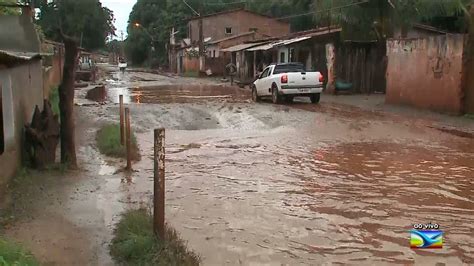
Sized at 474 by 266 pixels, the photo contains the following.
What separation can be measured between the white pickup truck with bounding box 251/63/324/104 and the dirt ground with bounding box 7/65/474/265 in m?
6.81

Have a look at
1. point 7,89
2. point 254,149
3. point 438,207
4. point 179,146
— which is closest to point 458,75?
point 254,149

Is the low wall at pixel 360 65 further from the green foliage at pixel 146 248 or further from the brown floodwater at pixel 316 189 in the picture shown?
the green foliage at pixel 146 248

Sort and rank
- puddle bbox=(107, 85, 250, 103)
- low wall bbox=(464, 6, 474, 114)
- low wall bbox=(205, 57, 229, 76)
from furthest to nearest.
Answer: low wall bbox=(205, 57, 229, 76)
puddle bbox=(107, 85, 250, 103)
low wall bbox=(464, 6, 474, 114)

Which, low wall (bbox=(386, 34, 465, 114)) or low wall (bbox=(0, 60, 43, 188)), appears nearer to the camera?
low wall (bbox=(0, 60, 43, 188))

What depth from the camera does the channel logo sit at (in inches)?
237

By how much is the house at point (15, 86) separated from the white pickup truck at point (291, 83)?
1112 cm

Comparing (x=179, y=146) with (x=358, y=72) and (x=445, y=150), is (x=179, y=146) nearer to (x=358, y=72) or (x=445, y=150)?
(x=445, y=150)

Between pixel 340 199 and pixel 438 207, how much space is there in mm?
1333

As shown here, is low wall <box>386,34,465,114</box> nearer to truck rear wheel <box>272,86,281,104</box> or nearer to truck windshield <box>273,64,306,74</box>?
truck windshield <box>273,64,306,74</box>

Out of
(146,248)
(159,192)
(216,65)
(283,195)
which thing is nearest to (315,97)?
(283,195)

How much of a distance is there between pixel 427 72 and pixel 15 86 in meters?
14.2

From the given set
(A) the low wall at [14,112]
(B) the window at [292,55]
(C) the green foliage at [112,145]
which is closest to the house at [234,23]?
(B) the window at [292,55]

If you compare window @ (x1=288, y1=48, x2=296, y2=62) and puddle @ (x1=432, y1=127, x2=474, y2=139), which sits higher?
window @ (x1=288, y1=48, x2=296, y2=62)

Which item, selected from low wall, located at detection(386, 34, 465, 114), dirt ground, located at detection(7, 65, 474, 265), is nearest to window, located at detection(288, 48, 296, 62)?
low wall, located at detection(386, 34, 465, 114)
